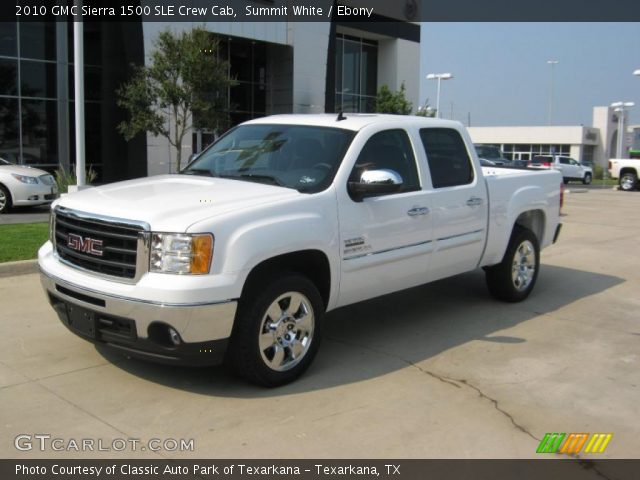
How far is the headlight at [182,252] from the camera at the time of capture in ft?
14.0

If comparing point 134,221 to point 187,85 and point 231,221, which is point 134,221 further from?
point 187,85

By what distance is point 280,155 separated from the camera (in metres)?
5.60

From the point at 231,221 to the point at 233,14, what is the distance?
2248cm

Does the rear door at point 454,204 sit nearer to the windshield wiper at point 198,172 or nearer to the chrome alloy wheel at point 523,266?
the chrome alloy wheel at point 523,266

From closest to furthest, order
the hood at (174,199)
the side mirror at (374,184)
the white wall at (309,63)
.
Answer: the hood at (174,199)
the side mirror at (374,184)
the white wall at (309,63)

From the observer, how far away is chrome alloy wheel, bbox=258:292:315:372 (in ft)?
15.3

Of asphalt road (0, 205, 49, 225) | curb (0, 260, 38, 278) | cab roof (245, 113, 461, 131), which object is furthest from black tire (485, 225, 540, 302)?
asphalt road (0, 205, 49, 225)

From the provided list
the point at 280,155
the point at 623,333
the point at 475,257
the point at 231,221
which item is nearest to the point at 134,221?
the point at 231,221


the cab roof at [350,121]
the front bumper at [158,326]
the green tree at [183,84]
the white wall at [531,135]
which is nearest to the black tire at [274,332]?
the front bumper at [158,326]

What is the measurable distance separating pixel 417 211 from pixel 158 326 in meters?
2.53

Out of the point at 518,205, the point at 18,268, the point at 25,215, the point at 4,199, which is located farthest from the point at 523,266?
the point at 4,199

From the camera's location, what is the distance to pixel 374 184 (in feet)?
16.8

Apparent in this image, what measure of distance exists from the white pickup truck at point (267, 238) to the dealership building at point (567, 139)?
73.0 meters

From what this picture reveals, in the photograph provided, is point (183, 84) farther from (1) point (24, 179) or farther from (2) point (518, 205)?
(2) point (518, 205)
